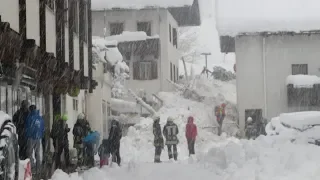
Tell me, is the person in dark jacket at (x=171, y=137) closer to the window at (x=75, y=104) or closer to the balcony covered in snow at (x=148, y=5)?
the window at (x=75, y=104)

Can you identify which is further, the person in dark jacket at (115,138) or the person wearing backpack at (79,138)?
the person in dark jacket at (115,138)

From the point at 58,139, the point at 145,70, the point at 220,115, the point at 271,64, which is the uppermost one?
the point at 145,70

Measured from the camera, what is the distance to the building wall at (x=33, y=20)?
12.6 meters

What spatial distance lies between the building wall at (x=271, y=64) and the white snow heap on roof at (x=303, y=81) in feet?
3.60

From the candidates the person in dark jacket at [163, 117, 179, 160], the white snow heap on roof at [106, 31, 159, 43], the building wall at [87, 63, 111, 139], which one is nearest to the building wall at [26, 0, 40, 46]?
the person in dark jacket at [163, 117, 179, 160]

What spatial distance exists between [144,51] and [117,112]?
245 inches

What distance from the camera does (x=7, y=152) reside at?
6.68m

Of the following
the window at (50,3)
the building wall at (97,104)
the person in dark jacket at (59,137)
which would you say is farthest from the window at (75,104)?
the window at (50,3)

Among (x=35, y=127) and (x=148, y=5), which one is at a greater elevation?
(x=148, y=5)

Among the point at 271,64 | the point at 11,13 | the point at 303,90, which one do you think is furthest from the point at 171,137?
the point at 271,64

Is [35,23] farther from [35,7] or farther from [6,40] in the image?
[6,40]

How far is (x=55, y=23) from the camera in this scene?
53.7ft

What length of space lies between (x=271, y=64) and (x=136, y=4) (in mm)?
10535

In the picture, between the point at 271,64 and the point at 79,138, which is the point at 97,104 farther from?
the point at 271,64
